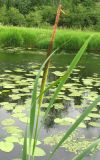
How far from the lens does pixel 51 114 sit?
10.4ft

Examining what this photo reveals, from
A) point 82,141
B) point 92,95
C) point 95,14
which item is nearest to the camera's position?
point 82,141

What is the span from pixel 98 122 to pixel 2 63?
11.2 feet

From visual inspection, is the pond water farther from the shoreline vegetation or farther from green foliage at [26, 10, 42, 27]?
green foliage at [26, 10, 42, 27]

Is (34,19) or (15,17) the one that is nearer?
(34,19)

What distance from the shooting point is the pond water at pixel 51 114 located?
230 cm

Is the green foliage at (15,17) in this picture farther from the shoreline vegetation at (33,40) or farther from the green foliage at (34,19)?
the shoreline vegetation at (33,40)

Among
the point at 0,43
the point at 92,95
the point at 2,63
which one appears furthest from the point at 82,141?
the point at 0,43

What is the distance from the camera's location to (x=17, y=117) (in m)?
2.95

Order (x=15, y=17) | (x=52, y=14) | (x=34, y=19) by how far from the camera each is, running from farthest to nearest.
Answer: (x=52, y=14)
(x=15, y=17)
(x=34, y=19)

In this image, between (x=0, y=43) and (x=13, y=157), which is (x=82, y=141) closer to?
(x=13, y=157)

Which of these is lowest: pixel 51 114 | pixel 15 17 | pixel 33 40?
pixel 15 17

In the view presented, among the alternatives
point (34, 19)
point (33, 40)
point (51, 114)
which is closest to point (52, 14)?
point (34, 19)

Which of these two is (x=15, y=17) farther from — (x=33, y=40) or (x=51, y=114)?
(x=51, y=114)

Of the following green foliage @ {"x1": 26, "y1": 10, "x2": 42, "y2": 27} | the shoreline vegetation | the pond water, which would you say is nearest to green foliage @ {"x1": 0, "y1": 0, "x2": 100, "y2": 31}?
green foliage @ {"x1": 26, "y1": 10, "x2": 42, "y2": 27}
